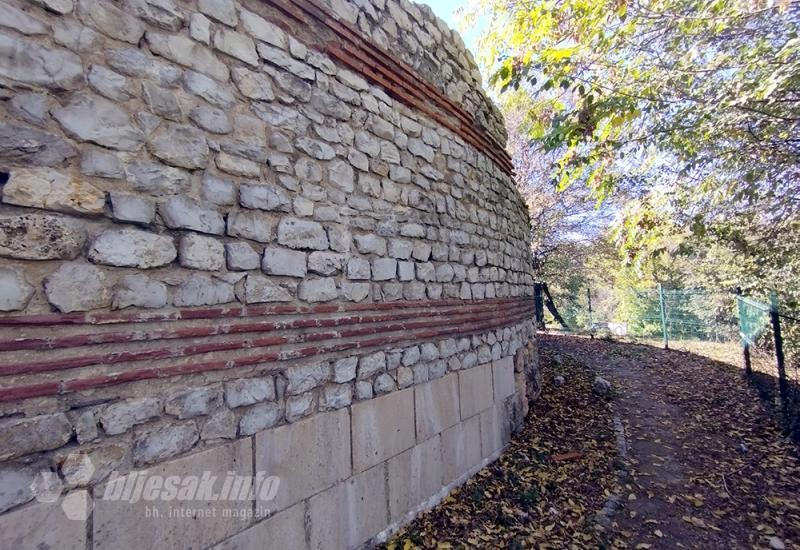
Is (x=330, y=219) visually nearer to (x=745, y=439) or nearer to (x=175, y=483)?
(x=175, y=483)

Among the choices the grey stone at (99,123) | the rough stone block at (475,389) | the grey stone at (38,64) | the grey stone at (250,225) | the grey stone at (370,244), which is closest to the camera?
the grey stone at (38,64)

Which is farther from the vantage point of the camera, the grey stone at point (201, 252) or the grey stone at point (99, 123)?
the grey stone at point (201, 252)

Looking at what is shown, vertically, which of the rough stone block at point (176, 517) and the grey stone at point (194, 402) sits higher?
the grey stone at point (194, 402)

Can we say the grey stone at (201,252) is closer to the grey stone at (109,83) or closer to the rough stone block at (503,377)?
the grey stone at (109,83)

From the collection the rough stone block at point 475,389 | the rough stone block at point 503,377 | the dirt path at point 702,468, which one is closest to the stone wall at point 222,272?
the rough stone block at point 475,389

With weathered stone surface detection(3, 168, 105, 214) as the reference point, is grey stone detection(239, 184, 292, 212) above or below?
above

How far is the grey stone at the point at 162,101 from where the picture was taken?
1867 millimetres

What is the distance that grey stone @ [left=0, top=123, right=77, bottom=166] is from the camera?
1478 mm

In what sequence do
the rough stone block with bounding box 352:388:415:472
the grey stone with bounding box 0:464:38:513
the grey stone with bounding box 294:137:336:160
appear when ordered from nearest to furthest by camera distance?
the grey stone with bounding box 0:464:38:513 < the grey stone with bounding box 294:137:336:160 < the rough stone block with bounding box 352:388:415:472

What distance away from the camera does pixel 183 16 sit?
2006 mm

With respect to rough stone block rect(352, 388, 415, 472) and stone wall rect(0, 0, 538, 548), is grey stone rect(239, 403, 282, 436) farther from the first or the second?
rough stone block rect(352, 388, 415, 472)

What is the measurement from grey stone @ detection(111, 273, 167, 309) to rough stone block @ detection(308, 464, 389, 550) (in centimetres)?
145

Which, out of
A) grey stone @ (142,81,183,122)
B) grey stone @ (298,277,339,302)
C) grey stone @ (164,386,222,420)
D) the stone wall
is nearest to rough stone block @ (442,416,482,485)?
the stone wall

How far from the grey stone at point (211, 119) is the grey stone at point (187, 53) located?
0.47 ft
